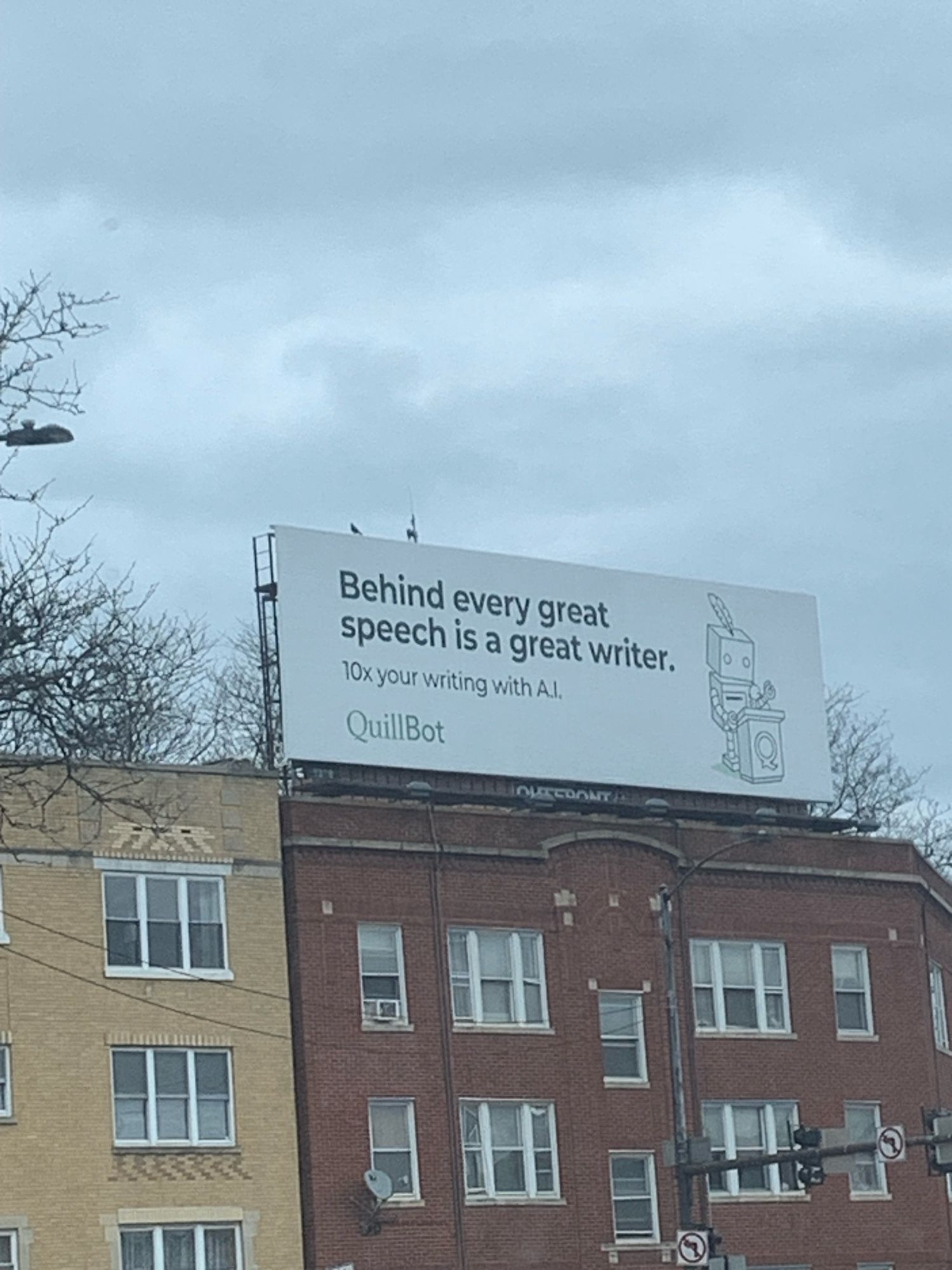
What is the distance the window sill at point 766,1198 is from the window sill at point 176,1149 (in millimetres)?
10338

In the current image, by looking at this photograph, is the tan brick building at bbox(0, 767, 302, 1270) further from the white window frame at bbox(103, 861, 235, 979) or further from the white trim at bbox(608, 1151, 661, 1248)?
the white trim at bbox(608, 1151, 661, 1248)

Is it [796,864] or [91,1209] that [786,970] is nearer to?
[796,864]

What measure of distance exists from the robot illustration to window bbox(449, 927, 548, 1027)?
7.03 metres

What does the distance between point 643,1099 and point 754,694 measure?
9.56 meters

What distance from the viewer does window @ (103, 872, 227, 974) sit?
135 ft

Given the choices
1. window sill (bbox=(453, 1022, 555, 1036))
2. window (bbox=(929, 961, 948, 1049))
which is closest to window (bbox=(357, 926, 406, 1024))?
window sill (bbox=(453, 1022, 555, 1036))

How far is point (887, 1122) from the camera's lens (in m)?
49.7

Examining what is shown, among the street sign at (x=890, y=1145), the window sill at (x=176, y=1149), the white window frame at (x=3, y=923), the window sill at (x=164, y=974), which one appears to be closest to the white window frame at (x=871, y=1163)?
the street sign at (x=890, y=1145)

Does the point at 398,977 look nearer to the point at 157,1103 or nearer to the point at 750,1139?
the point at 157,1103

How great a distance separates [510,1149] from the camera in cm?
4462

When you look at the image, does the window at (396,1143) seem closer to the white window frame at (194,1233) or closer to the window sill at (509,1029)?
the window sill at (509,1029)

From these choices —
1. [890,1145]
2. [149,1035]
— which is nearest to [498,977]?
[149,1035]

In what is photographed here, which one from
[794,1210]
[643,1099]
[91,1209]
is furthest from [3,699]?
[794,1210]

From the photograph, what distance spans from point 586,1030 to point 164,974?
28.5 ft
